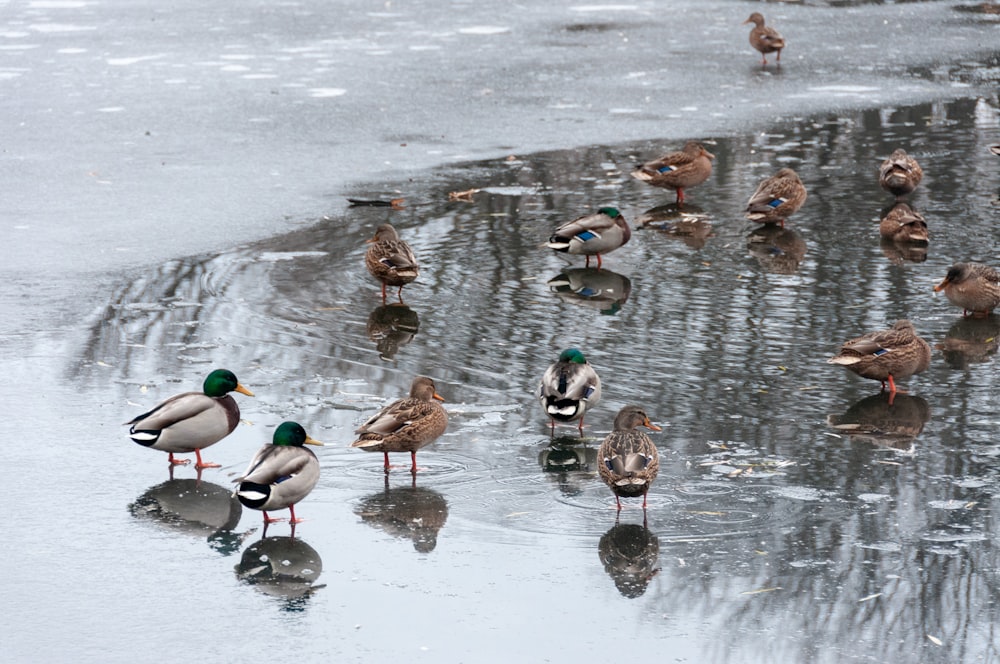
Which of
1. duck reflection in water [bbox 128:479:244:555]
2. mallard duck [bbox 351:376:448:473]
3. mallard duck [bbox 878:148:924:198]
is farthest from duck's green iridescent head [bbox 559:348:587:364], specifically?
mallard duck [bbox 878:148:924:198]

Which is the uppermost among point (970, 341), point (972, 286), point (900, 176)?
point (900, 176)

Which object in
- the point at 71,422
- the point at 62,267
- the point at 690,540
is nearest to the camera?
the point at 690,540

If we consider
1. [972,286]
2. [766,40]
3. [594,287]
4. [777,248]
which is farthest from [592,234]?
[766,40]

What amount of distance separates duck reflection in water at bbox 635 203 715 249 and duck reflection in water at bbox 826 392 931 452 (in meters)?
3.88

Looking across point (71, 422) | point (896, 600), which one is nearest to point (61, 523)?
point (71, 422)

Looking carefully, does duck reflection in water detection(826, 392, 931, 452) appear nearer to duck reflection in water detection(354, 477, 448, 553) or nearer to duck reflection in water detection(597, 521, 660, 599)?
duck reflection in water detection(597, 521, 660, 599)

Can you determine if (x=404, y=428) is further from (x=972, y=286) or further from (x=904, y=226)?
(x=904, y=226)

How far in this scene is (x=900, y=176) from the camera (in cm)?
1316

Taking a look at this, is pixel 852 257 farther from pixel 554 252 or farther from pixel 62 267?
pixel 62 267

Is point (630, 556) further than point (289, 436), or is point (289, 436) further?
point (289, 436)

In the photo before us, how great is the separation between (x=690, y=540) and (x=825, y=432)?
6.02ft

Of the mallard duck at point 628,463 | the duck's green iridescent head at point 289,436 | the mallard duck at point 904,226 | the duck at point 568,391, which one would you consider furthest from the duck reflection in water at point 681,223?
the duck's green iridescent head at point 289,436

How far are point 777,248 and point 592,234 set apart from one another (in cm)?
189

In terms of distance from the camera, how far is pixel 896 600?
6.00 m
